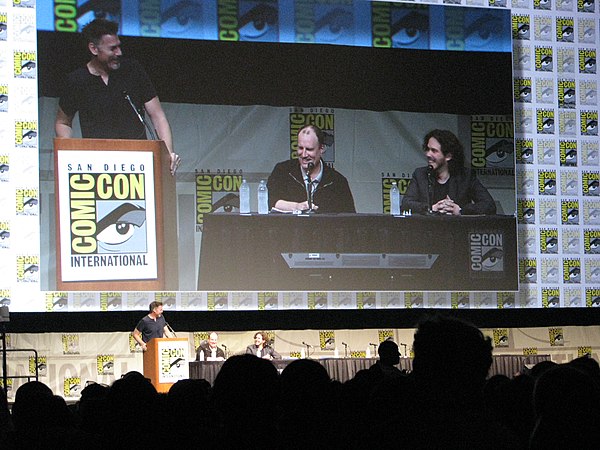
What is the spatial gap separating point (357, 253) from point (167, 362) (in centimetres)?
261

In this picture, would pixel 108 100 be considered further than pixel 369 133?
No

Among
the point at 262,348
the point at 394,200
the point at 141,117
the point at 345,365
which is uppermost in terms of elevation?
the point at 141,117

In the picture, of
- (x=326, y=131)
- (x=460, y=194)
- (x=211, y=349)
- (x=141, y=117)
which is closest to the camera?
(x=141, y=117)

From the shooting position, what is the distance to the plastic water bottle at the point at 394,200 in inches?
455

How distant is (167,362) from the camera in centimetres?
988

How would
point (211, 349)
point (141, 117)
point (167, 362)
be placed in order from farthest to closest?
point (211, 349) → point (141, 117) → point (167, 362)

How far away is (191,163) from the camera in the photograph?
36.4 feet

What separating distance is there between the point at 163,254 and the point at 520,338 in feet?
14.2

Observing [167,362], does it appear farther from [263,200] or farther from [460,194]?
[460,194]

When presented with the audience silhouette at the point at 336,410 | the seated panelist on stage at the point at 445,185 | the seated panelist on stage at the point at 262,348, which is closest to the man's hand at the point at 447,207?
the seated panelist on stage at the point at 445,185

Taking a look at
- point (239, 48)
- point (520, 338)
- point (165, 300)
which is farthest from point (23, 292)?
point (520, 338)

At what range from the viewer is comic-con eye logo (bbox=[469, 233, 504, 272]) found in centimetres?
1173

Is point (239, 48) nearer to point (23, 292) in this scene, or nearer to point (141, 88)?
point (141, 88)

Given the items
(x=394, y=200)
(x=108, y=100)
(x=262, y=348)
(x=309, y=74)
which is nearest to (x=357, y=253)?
(x=394, y=200)
